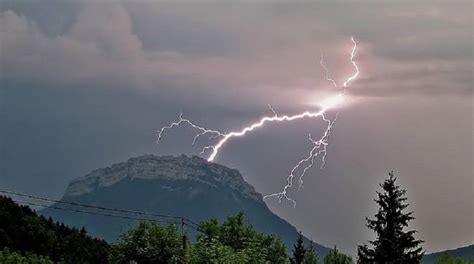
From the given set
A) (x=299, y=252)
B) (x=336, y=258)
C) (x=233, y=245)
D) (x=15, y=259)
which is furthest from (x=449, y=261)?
(x=15, y=259)

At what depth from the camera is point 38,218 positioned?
6128 cm

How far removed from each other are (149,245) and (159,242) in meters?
0.71

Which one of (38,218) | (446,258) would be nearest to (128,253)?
(38,218)

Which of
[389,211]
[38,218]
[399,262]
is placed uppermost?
[38,218]

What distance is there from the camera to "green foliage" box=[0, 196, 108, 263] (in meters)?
55.5

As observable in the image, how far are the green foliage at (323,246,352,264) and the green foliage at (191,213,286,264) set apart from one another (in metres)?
5.40

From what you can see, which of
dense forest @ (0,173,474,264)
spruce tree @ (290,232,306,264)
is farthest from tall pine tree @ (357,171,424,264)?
spruce tree @ (290,232,306,264)

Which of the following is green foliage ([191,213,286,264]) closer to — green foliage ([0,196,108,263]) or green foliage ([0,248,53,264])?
green foliage ([0,196,108,263])

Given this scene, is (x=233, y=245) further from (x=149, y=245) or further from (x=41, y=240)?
(x=149, y=245)

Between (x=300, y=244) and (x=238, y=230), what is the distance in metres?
15.4

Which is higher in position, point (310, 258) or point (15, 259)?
point (310, 258)

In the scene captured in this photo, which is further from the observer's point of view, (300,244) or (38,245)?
(300,244)

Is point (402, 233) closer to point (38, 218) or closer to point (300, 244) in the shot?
point (38, 218)

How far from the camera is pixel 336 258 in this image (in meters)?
83.1
